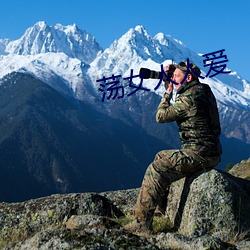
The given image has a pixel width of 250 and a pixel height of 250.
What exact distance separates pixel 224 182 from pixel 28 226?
4.37m

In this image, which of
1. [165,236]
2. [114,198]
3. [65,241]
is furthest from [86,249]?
[114,198]

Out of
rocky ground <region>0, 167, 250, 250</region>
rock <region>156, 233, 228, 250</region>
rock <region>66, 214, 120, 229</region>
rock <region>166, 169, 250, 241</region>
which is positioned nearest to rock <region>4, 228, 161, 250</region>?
rocky ground <region>0, 167, 250, 250</region>

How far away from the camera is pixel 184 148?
10953 millimetres

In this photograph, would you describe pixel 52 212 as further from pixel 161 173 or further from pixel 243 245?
pixel 243 245

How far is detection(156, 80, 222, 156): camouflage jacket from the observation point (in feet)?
35.3

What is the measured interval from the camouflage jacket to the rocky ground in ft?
2.13

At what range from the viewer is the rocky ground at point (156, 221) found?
738 cm

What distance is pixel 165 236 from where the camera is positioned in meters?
7.92

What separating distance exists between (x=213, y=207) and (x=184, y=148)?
156 cm

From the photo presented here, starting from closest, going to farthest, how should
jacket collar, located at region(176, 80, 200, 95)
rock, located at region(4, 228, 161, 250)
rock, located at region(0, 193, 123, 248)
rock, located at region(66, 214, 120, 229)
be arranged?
1. rock, located at region(4, 228, 161, 250)
2. rock, located at region(66, 214, 120, 229)
3. jacket collar, located at region(176, 80, 200, 95)
4. rock, located at region(0, 193, 123, 248)

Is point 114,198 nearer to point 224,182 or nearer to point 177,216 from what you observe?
point 177,216

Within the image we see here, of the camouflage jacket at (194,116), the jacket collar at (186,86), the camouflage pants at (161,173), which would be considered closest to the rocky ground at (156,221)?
the camouflage pants at (161,173)

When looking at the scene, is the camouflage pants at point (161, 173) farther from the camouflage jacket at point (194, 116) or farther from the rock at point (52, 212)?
the rock at point (52, 212)

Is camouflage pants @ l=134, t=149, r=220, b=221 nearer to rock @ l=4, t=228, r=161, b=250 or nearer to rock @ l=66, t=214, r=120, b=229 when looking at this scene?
rock @ l=66, t=214, r=120, b=229
